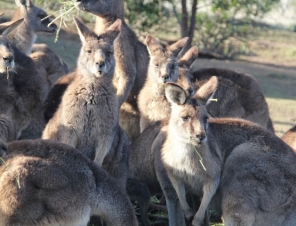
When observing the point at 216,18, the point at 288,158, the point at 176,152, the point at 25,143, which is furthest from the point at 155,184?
the point at 216,18

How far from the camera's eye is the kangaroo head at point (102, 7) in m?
10.5

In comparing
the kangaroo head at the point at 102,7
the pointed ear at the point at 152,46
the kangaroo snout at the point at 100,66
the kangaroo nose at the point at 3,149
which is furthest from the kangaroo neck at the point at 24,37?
the kangaroo nose at the point at 3,149

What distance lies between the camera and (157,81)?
32.8 feet

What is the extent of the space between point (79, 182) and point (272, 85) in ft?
38.7

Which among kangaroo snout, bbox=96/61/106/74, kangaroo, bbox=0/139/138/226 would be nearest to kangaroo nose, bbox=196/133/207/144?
kangaroo, bbox=0/139/138/226

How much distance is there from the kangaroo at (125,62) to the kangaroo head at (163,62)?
0.50m

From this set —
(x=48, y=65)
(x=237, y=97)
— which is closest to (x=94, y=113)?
(x=237, y=97)

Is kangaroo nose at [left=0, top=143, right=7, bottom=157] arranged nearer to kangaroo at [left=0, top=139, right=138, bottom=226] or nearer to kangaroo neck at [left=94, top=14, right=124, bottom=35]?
kangaroo at [left=0, top=139, right=138, bottom=226]

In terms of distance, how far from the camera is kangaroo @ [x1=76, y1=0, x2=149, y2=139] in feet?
34.7

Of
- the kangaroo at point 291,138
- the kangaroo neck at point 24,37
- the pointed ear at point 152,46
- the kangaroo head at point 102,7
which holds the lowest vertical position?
the kangaroo at point 291,138

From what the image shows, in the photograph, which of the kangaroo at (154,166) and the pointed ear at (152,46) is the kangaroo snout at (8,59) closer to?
the kangaroo at (154,166)

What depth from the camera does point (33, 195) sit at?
655cm

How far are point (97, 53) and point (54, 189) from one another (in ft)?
7.60

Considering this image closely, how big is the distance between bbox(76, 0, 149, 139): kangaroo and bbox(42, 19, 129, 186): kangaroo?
176cm
